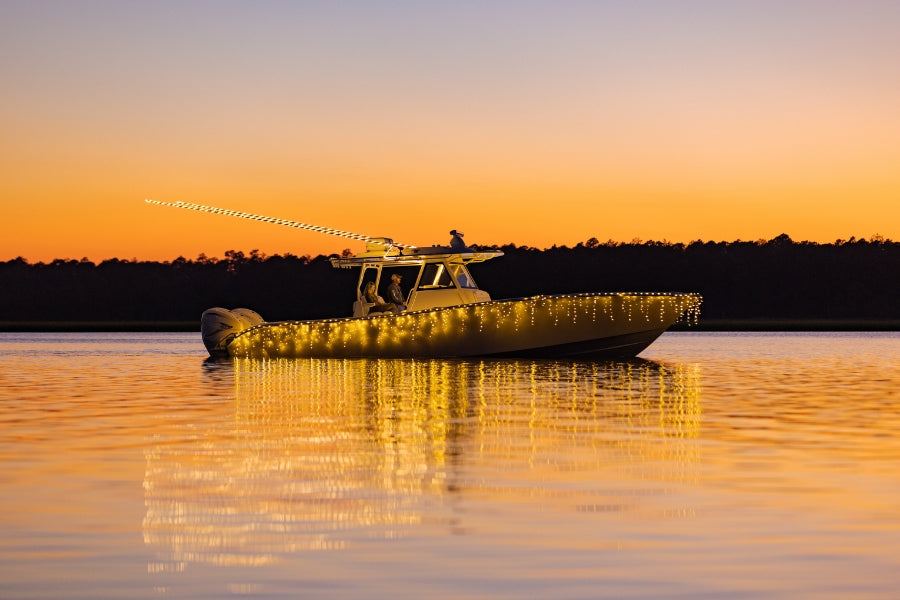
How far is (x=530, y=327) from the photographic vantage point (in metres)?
42.1

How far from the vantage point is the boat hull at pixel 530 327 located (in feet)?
138

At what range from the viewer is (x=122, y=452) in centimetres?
1731

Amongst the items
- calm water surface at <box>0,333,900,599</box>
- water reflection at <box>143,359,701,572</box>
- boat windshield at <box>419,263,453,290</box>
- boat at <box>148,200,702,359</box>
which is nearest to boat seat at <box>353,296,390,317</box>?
boat at <box>148,200,702,359</box>

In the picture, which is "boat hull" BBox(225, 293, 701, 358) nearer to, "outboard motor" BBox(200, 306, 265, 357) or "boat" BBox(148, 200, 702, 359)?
"boat" BBox(148, 200, 702, 359)

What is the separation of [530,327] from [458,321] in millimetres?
2042

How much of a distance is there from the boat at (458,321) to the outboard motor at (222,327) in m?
1.50

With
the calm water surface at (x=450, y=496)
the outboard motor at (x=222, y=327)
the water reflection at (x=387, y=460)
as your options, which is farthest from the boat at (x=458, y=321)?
the calm water surface at (x=450, y=496)

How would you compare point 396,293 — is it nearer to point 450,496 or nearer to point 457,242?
point 457,242

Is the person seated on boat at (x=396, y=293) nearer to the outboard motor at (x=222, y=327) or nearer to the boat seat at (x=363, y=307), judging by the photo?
the boat seat at (x=363, y=307)

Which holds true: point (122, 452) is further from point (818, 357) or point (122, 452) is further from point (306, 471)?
point (818, 357)

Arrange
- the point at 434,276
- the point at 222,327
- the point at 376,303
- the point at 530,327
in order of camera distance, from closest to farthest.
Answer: the point at 530,327
the point at 434,276
the point at 376,303
the point at 222,327

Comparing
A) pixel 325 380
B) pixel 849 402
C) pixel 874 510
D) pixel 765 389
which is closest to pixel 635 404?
pixel 849 402

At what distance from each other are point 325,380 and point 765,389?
964 centimetres

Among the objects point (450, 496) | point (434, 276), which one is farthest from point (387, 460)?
point (434, 276)
